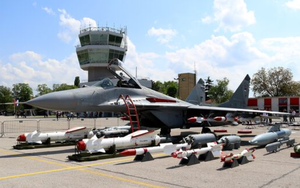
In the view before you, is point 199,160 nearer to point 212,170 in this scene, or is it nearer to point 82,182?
point 212,170

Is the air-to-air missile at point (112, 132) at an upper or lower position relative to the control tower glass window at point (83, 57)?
lower

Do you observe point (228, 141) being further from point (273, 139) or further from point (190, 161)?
point (190, 161)

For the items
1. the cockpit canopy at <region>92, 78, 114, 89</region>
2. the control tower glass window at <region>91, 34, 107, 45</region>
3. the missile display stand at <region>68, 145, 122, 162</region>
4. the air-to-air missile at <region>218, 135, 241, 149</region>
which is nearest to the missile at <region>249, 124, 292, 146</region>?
the air-to-air missile at <region>218, 135, 241, 149</region>

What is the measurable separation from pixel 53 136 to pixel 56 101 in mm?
3317

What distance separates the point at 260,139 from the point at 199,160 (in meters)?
3.81

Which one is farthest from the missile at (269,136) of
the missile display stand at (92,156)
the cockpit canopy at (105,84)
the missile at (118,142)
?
the cockpit canopy at (105,84)

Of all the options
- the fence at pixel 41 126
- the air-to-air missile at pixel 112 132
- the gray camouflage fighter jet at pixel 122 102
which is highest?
the gray camouflage fighter jet at pixel 122 102

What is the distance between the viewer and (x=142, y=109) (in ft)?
44.2

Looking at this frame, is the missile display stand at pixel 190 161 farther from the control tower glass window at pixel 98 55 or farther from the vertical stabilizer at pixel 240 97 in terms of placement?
the control tower glass window at pixel 98 55

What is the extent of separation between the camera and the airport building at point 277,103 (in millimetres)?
61197

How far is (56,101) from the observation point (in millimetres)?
10273

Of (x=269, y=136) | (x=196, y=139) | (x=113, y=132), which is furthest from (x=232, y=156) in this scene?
(x=113, y=132)

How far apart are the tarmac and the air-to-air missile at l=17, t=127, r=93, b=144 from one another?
9.65 feet

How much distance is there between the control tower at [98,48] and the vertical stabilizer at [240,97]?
46531 millimetres
